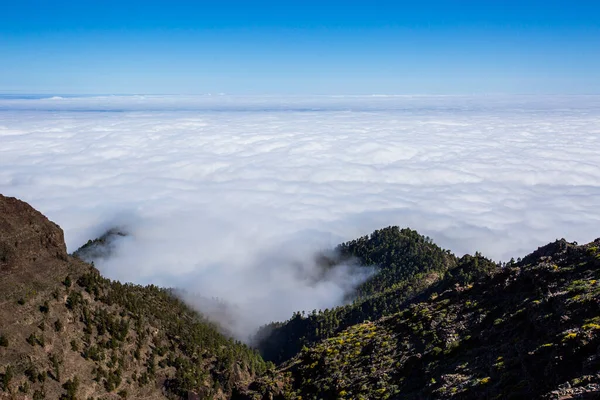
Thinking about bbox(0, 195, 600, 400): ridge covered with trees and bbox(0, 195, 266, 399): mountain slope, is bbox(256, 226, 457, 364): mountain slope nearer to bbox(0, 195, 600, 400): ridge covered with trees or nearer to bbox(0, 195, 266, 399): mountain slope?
bbox(0, 195, 600, 400): ridge covered with trees

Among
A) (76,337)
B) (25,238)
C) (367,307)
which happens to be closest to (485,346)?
(76,337)

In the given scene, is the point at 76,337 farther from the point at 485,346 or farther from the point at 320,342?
the point at 485,346

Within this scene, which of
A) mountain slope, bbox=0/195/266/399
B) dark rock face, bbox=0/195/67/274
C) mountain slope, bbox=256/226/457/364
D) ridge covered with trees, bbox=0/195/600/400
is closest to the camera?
ridge covered with trees, bbox=0/195/600/400

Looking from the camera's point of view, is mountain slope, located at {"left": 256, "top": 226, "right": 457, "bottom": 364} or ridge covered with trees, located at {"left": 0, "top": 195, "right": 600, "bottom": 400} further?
mountain slope, located at {"left": 256, "top": 226, "right": 457, "bottom": 364}

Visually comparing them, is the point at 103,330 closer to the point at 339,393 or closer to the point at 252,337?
the point at 339,393

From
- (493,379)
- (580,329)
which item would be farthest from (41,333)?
(580,329)

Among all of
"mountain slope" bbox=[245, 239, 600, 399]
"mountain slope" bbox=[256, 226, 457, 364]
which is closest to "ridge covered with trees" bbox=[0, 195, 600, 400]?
"mountain slope" bbox=[245, 239, 600, 399]
